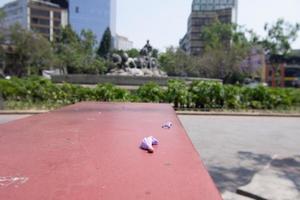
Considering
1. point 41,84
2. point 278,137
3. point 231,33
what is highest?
point 231,33

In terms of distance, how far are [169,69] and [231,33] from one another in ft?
30.6

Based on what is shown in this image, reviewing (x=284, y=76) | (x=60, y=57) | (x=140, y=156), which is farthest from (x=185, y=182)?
(x=284, y=76)

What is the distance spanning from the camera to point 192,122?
1193 centimetres

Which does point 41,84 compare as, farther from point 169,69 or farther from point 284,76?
point 284,76

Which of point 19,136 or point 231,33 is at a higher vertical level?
point 231,33

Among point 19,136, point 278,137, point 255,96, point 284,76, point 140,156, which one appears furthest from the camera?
point 284,76

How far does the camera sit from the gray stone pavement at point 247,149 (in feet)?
17.7

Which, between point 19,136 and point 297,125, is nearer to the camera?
point 19,136

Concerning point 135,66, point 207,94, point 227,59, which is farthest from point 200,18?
point 207,94

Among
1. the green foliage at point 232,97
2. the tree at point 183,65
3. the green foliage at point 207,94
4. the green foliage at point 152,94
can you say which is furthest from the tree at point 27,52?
the green foliage at point 232,97

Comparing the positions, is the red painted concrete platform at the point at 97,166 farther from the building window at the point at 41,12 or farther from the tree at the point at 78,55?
the building window at the point at 41,12

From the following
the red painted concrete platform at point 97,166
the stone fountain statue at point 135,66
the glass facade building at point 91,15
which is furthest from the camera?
the glass facade building at point 91,15

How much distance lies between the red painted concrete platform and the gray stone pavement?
232 cm

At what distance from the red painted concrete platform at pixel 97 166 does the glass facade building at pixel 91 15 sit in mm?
96257
